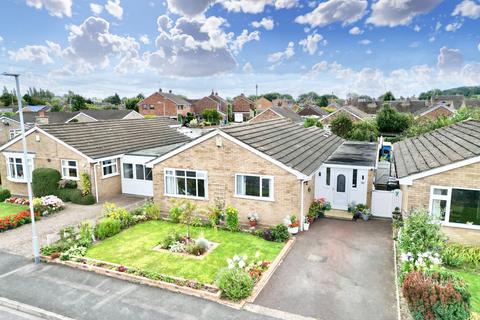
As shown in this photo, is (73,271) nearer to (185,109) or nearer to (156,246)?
(156,246)

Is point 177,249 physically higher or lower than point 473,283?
higher

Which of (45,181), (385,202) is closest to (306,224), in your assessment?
(385,202)

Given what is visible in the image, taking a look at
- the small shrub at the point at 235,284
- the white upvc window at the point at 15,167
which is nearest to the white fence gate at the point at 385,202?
the small shrub at the point at 235,284

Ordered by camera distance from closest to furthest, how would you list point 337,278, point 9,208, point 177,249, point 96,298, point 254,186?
point 96,298 → point 337,278 → point 177,249 → point 254,186 → point 9,208

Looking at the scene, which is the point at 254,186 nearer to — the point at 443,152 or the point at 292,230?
the point at 292,230

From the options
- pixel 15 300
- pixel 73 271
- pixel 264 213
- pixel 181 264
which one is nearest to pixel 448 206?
pixel 264 213

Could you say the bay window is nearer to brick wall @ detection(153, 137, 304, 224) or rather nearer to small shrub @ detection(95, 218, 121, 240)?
brick wall @ detection(153, 137, 304, 224)
